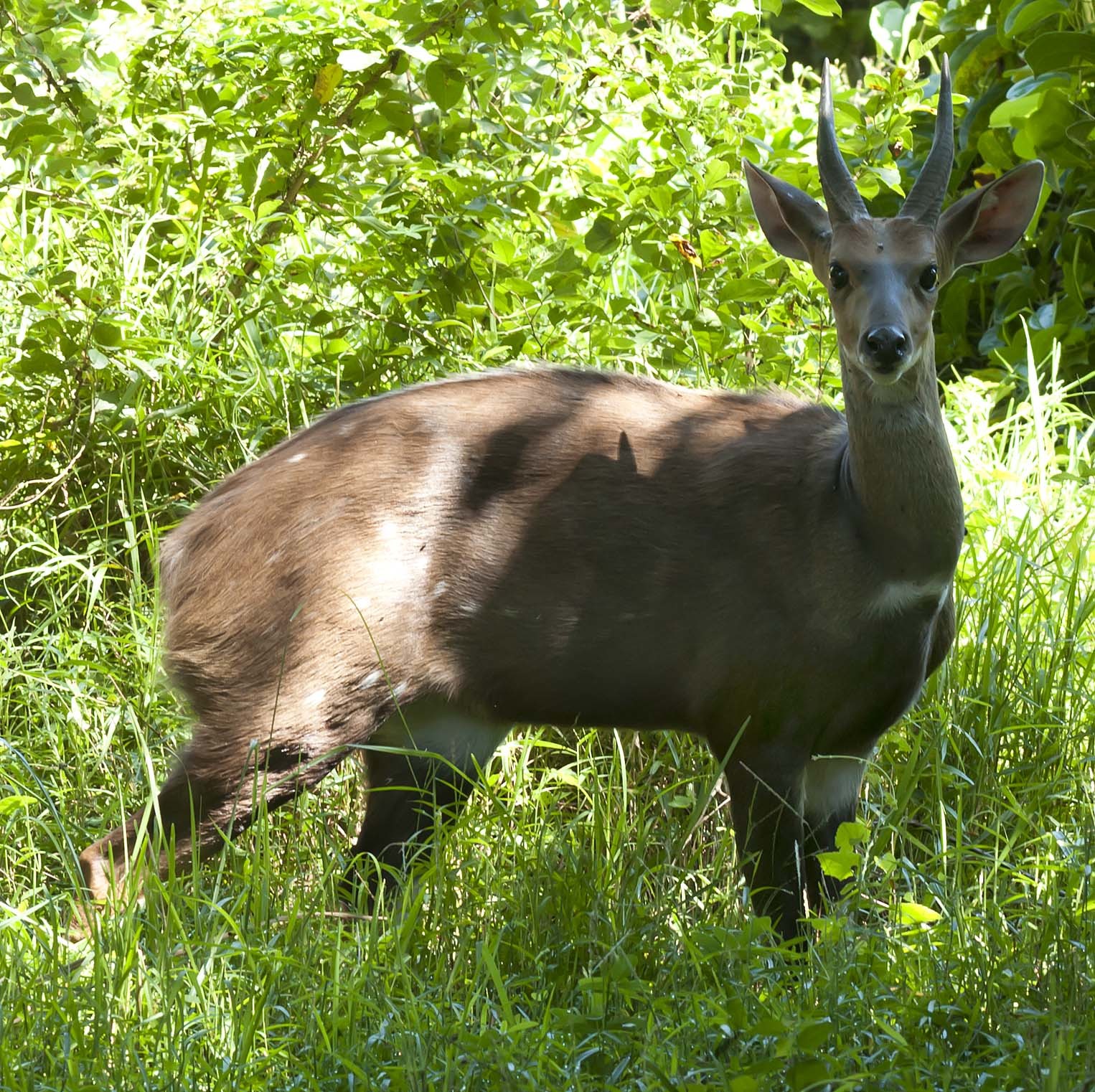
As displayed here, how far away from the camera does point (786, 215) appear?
426 centimetres

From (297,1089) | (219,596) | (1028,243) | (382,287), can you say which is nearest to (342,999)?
(297,1089)

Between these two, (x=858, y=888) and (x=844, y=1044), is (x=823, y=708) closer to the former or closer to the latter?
(x=858, y=888)

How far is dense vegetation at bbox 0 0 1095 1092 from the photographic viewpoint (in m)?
3.17

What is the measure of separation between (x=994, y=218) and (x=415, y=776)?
227cm

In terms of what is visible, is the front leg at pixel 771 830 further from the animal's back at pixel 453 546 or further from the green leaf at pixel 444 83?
the green leaf at pixel 444 83

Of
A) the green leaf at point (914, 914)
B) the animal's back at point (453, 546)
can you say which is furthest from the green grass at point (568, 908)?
the animal's back at point (453, 546)

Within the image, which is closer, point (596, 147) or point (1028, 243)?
point (596, 147)

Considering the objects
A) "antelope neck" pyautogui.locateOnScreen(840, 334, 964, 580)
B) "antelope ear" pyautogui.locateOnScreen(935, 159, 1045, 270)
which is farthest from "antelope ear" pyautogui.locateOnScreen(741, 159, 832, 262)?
Result: "antelope neck" pyautogui.locateOnScreen(840, 334, 964, 580)

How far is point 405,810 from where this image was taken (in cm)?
455

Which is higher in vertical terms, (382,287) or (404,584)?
(382,287)

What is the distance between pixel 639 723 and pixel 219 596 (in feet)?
3.78

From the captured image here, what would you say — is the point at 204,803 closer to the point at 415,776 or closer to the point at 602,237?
the point at 415,776

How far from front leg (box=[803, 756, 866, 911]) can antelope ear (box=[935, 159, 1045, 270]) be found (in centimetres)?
138

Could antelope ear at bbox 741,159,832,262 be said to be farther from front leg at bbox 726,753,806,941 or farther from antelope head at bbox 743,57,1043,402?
front leg at bbox 726,753,806,941
